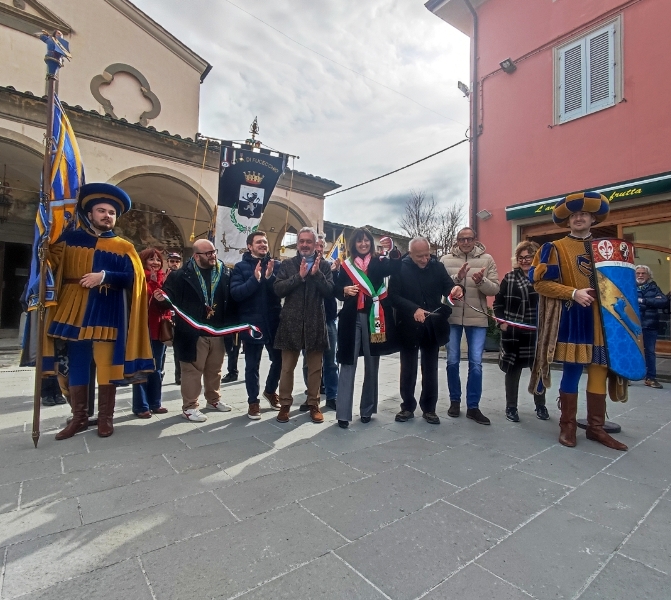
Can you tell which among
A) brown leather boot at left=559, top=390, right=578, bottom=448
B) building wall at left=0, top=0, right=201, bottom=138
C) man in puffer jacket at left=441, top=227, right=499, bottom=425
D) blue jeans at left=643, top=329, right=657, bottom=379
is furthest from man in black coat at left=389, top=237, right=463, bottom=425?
building wall at left=0, top=0, right=201, bottom=138

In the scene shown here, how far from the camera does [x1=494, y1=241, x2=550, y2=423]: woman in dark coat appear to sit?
4.06 metres

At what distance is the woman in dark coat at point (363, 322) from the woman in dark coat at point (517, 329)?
1.23 metres

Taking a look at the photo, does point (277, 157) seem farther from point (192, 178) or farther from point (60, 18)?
point (60, 18)

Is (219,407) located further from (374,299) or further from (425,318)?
(425,318)

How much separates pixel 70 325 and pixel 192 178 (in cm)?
839

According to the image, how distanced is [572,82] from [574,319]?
834cm

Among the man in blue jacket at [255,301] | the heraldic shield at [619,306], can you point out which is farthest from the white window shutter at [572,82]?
the man in blue jacket at [255,301]

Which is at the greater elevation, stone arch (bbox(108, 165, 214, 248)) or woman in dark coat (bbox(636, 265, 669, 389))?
stone arch (bbox(108, 165, 214, 248))

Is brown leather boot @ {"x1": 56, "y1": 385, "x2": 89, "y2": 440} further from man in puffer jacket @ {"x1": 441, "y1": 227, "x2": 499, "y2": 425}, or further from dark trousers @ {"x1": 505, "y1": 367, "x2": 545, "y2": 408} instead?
dark trousers @ {"x1": 505, "y1": 367, "x2": 545, "y2": 408}

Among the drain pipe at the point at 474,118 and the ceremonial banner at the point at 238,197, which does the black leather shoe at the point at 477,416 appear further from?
the drain pipe at the point at 474,118

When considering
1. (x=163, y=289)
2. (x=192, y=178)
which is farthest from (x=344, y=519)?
(x=192, y=178)

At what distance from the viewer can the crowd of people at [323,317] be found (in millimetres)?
3314

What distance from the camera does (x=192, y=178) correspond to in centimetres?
1073

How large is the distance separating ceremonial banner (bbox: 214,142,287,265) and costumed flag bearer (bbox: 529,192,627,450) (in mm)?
5036
